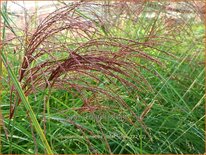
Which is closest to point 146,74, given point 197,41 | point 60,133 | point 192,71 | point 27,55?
point 192,71

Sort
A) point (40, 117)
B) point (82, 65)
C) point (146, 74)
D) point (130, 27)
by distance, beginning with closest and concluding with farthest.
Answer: point (82, 65) → point (40, 117) → point (146, 74) → point (130, 27)

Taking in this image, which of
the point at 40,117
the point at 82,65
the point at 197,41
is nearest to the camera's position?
the point at 82,65

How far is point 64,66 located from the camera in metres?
1.05

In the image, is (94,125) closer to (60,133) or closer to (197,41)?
(60,133)

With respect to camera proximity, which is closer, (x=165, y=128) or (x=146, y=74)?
(x=165, y=128)

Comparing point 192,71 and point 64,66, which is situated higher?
point 64,66

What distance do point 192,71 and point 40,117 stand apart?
0.85 m

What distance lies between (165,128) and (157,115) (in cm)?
7

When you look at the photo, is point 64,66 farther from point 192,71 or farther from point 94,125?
point 192,71

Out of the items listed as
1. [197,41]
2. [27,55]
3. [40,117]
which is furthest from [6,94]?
[197,41]

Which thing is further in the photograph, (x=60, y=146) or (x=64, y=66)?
(x=60, y=146)

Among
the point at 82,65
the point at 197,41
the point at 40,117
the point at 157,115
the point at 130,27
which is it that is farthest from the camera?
the point at 130,27

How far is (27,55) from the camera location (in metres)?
1.10

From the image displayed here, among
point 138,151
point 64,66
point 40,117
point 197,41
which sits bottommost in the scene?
point 138,151
